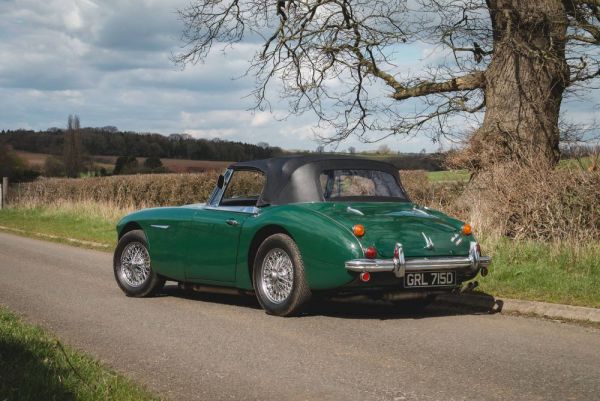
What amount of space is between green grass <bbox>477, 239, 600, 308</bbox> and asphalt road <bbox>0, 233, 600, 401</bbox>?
1.02 m

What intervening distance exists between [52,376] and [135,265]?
494 cm

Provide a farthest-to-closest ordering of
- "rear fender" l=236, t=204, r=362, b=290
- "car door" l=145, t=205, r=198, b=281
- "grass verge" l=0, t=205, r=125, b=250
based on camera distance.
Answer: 1. "grass verge" l=0, t=205, r=125, b=250
2. "car door" l=145, t=205, r=198, b=281
3. "rear fender" l=236, t=204, r=362, b=290

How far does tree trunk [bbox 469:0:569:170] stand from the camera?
16.4 meters

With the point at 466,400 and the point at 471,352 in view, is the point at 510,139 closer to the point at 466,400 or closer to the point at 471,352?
Answer: the point at 471,352

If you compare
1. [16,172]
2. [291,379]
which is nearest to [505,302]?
[291,379]

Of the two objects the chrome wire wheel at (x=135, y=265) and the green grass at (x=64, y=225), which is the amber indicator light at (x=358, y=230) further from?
the green grass at (x=64, y=225)

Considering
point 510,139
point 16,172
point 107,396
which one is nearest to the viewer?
point 107,396

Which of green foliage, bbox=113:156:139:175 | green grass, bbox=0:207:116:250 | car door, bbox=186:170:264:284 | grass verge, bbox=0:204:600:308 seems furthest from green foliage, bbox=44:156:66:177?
car door, bbox=186:170:264:284

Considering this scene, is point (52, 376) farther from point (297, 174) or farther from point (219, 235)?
point (297, 174)

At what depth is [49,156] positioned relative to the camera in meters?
72.7

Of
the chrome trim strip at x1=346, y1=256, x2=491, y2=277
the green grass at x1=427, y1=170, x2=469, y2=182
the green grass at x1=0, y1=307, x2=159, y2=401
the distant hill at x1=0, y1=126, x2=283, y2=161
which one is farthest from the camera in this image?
the distant hill at x1=0, y1=126, x2=283, y2=161

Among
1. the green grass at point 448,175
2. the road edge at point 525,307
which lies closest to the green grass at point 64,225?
the green grass at point 448,175

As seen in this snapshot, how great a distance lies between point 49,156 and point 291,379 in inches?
2781

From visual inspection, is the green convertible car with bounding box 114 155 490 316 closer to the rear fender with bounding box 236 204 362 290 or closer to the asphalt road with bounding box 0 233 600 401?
the rear fender with bounding box 236 204 362 290
